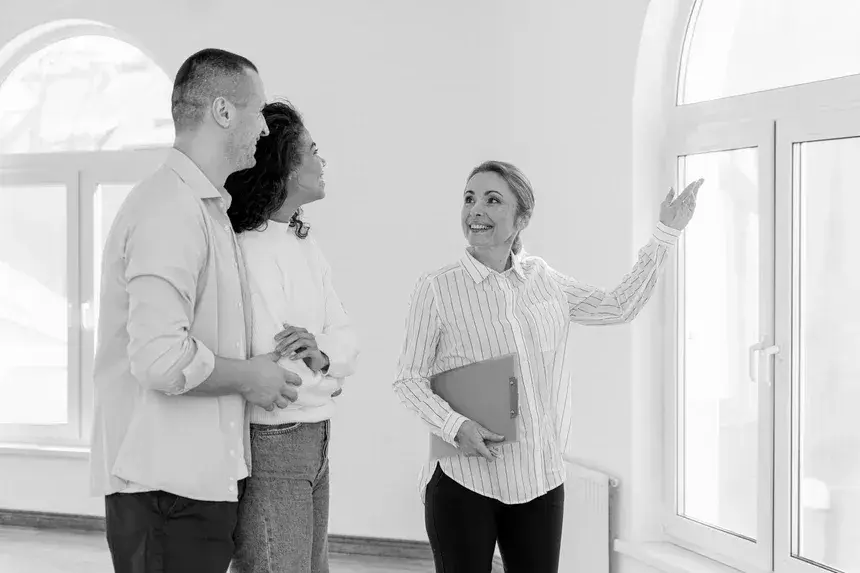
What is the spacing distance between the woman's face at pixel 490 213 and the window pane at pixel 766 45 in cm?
99

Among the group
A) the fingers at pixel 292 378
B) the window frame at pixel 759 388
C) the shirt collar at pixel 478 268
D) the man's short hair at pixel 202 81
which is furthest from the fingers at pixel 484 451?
the window frame at pixel 759 388

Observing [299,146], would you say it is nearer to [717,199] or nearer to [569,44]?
[717,199]

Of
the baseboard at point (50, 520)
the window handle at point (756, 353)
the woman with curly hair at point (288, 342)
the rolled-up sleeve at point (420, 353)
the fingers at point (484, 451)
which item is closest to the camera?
the woman with curly hair at point (288, 342)

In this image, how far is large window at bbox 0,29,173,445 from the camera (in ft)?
15.8

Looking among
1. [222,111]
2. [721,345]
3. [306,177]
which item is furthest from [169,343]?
[721,345]

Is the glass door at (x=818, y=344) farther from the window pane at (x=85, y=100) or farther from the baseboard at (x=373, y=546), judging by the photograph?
the window pane at (x=85, y=100)

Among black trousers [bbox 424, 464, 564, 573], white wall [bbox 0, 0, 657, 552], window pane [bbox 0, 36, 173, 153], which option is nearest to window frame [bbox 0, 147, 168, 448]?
window pane [bbox 0, 36, 173, 153]

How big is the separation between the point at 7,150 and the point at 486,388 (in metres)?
3.96

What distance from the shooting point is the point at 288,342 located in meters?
1.57

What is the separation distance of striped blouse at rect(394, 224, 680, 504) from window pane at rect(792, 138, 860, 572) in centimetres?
53

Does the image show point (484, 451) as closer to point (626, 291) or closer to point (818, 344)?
point (626, 291)

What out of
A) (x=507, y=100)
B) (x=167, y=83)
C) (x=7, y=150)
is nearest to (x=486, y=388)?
(x=507, y=100)

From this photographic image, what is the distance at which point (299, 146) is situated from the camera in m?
1.73

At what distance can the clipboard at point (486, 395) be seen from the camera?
2051mm
